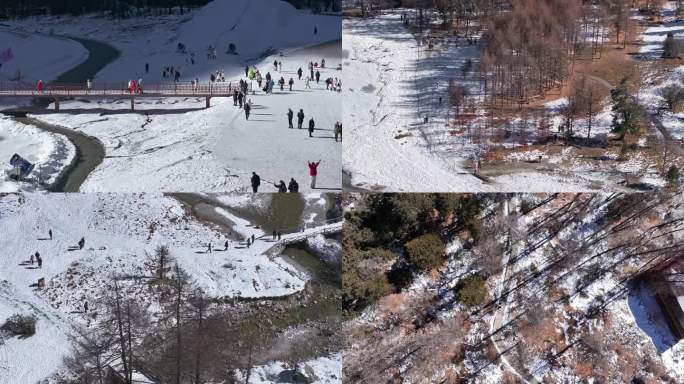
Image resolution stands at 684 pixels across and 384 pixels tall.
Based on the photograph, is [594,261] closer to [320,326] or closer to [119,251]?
[320,326]

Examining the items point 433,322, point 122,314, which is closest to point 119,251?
point 122,314

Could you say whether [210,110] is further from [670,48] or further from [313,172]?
[670,48]

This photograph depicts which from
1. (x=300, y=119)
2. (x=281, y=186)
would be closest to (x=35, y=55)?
(x=300, y=119)

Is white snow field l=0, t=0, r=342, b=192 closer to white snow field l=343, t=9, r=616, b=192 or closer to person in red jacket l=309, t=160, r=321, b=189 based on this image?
person in red jacket l=309, t=160, r=321, b=189

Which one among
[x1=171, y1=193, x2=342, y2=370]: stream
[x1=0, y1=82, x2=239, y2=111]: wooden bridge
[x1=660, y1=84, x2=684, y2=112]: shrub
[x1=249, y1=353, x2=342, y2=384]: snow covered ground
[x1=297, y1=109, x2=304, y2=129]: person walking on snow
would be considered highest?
[x1=0, y1=82, x2=239, y2=111]: wooden bridge

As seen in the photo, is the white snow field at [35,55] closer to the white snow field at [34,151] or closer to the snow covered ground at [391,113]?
the white snow field at [34,151]

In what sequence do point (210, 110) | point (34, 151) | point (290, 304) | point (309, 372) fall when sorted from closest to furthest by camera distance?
point (309, 372) < point (290, 304) < point (34, 151) < point (210, 110)

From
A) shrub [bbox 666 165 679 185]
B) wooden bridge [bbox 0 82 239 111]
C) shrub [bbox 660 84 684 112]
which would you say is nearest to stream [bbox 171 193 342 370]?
wooden bridge [bbox 0 82 239 111]
